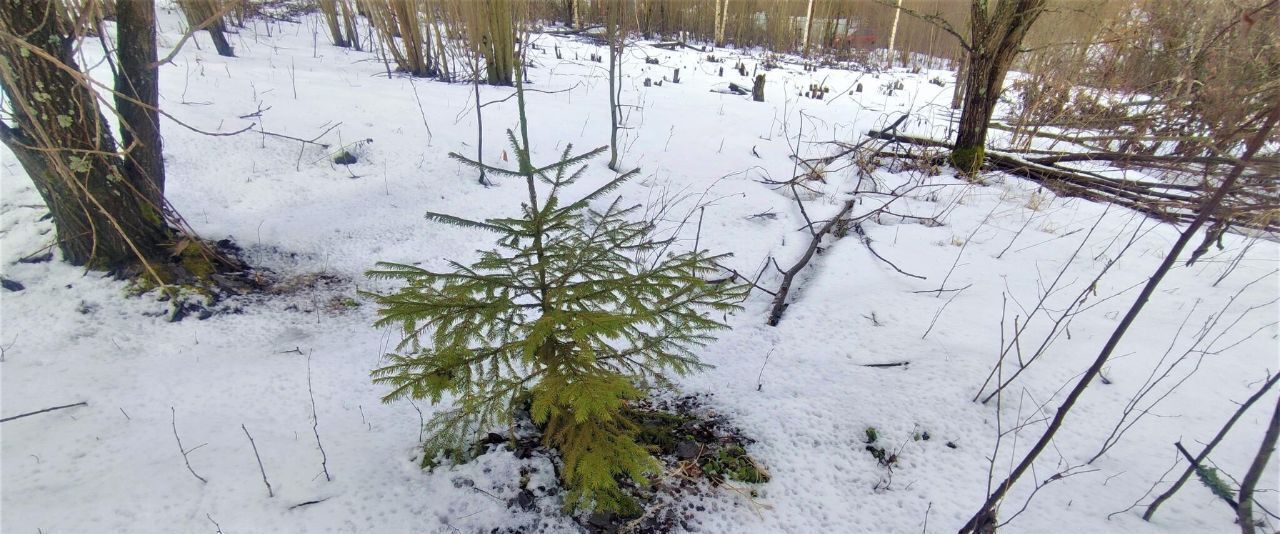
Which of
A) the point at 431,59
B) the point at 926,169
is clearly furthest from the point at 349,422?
the point at 431,59

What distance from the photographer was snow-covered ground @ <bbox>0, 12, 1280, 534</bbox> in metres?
1.57

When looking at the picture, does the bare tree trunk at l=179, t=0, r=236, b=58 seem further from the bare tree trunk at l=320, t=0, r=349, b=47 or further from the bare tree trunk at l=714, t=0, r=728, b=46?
the bare tree trunk at l=714, t=0, r=728, b=46

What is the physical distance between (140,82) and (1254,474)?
4.14 m

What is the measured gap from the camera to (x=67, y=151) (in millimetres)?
2152

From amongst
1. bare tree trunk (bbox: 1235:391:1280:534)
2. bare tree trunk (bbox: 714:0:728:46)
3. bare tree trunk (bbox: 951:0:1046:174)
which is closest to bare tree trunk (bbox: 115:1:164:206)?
bare tree trunk (bbox: 1235:391:1280:534)

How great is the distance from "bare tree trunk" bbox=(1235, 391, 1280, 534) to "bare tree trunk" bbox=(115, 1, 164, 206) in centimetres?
377

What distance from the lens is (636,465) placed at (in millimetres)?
1420

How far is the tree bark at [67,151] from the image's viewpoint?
6.81 ft

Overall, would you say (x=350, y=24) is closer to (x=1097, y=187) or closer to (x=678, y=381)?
(x=678, y=381)

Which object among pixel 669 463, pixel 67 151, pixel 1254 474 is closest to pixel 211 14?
pixel 67 151

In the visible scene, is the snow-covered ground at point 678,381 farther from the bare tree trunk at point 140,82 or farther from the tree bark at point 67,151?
the bare tree trunk at point 140,82

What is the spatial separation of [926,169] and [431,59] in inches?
219

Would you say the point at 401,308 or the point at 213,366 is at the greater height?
the point at 401,308

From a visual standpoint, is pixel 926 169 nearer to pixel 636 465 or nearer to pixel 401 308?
pixel 636 465
